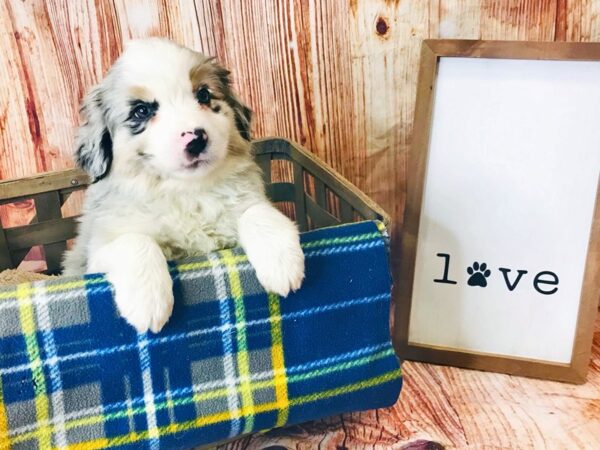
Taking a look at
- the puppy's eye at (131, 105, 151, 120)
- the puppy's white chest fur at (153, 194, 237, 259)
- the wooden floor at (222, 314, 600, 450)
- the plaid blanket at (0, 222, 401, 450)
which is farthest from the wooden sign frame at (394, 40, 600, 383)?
the puppy's eye at (131, 105, 151, 120)

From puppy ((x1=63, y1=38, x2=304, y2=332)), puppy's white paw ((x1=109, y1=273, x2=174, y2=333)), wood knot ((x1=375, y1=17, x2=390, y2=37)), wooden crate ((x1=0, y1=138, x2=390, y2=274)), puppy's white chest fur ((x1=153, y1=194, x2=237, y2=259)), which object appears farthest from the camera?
wood knot ((x1=375, y1=17, x2=390, y2=37))

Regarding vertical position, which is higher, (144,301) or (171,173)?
(171,173)

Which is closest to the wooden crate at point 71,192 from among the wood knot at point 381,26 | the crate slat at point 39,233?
the crate slat at point 39,233

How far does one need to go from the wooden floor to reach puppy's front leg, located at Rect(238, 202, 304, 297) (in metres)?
0.37

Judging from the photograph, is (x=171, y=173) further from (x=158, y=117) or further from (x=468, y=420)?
(x=468, y=420)

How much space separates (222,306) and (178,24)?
0.82 meters

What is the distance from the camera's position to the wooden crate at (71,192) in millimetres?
1274

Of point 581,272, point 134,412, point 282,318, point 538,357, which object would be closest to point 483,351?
point 538,357

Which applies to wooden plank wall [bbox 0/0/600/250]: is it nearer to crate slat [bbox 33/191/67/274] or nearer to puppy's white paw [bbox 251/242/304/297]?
crate slat [bbox 33/191/67/274]

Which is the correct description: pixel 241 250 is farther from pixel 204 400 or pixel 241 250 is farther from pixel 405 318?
pixel 405 318

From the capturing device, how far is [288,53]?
146 cm

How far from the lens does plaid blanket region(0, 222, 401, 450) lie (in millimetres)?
845

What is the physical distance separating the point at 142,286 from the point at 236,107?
0.47 metres

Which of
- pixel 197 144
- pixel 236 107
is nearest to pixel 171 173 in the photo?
pixel 197 144
